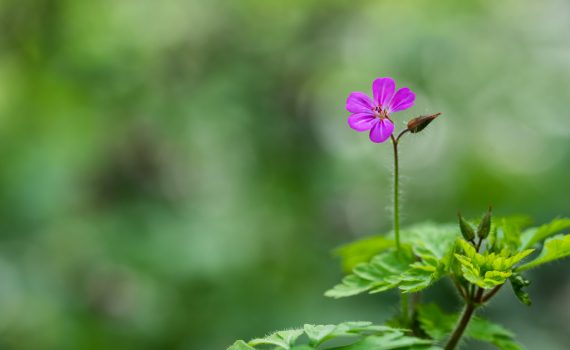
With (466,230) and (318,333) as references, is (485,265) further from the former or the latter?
(318,333)

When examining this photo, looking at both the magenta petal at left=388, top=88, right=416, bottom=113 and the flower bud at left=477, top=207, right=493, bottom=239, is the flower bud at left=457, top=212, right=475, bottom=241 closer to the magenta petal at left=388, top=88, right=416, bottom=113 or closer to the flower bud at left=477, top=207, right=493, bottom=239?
the flower bud at left=477, top=207, right=493, bottom=239

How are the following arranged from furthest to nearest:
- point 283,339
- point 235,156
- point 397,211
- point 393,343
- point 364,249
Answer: point 235,156 < point 364,249 < point 397,211 < point 283,339 < point 393,343

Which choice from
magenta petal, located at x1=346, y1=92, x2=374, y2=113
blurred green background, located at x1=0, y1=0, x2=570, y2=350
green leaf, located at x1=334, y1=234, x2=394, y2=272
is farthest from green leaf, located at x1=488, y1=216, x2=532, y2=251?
blurred green background, located at x1=0, y1=0, x2=570, y2=350

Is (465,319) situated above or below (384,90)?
below

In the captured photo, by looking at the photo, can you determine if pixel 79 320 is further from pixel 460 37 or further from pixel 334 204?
pixel 460 37

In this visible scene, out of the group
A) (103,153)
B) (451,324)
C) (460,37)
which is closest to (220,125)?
(103,153)

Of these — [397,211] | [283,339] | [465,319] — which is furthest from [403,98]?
[283,339]

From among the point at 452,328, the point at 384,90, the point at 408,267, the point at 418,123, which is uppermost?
the point at 384,90
